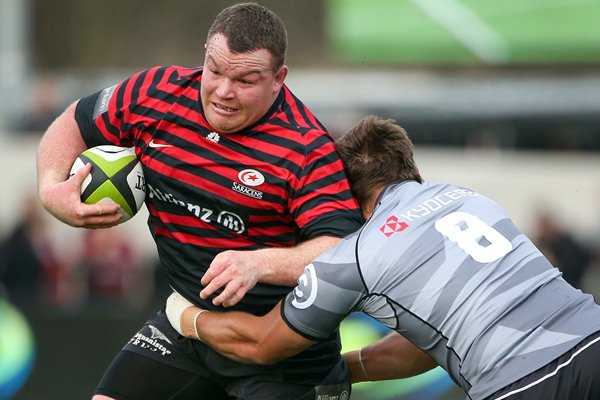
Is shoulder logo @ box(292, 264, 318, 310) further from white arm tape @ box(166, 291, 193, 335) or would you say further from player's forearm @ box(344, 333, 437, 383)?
player's forearm @ box(344, 333, 437, 383)

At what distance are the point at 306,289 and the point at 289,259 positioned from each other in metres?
0.27

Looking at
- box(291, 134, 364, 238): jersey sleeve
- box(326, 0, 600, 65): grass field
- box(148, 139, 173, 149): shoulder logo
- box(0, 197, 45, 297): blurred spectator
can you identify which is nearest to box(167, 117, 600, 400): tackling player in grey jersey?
box(291, 134, 364, 238): jersey sleeve

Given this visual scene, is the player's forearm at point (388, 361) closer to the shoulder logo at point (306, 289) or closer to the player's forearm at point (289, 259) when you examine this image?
the player's forearm at point (289, 259)

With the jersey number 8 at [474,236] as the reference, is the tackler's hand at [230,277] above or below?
below

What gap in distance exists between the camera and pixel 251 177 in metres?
4.84

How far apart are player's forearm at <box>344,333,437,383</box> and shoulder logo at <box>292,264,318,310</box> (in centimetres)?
89

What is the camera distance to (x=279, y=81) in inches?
193

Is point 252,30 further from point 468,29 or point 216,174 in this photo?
point 468,29

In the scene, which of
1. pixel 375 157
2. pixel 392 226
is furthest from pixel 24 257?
pixel 392 226

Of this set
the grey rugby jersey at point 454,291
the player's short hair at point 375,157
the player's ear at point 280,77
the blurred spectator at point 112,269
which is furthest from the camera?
Answer: the blurred spectator at point 112,269

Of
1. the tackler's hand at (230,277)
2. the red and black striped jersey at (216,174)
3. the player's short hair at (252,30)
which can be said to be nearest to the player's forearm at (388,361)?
the red and black striped jersey at (216,174)

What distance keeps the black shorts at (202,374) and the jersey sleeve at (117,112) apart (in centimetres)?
89

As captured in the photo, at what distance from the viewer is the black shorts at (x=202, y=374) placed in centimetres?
498

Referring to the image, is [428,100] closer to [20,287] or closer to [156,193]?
[20,287]
